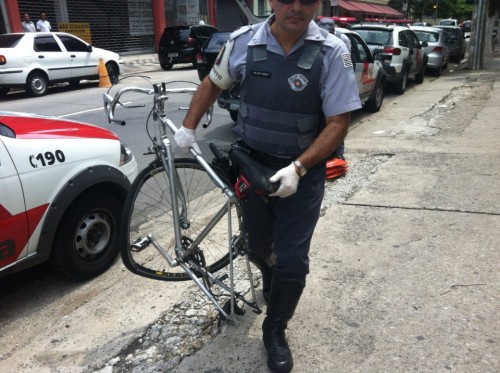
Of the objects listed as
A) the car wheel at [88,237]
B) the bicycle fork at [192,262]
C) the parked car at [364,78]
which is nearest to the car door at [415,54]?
the parked car at [364,78]

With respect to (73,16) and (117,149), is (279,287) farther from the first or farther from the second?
Answer: (73,16)

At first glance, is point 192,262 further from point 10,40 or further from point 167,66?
point 167,66

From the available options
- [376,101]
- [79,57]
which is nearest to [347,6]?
[79,57]

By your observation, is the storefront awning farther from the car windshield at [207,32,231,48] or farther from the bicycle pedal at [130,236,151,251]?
the bicycle pedal at [130,236,151,251]

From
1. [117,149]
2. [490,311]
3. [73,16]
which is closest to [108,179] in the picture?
[117,149]

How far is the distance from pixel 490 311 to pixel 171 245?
1.94 m

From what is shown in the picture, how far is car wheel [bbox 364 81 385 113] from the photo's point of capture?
9659 millimetres

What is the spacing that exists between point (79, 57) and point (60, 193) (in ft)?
39.3

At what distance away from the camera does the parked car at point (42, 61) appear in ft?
39.4

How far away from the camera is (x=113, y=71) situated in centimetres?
1533

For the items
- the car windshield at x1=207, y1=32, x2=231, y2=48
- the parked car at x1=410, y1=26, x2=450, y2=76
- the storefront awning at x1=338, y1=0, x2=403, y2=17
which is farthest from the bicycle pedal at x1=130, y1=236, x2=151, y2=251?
the storefront awning at x1=338, y1=0, x2=403, y2=17

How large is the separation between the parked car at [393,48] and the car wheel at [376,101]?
1.06 m

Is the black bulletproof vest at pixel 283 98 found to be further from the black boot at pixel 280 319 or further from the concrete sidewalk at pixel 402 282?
the concrete sidewalk at pixel 402 282

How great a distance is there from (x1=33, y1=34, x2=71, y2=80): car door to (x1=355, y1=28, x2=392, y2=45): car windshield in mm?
7896
